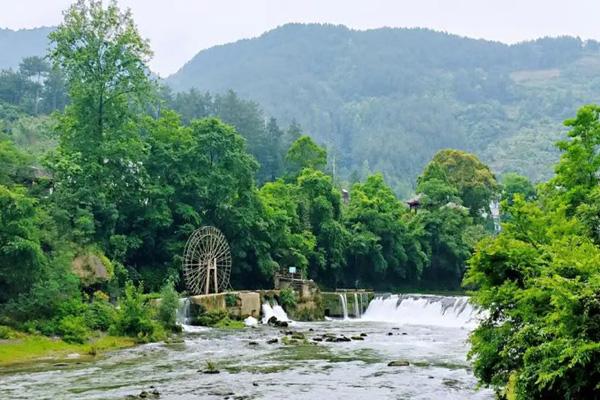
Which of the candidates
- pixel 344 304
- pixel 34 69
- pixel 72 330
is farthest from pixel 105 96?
pixel 34 69

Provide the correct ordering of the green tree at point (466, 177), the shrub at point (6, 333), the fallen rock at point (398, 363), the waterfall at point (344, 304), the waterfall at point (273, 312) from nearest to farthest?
the fallen rock at point (398, 363) < the shrub at point (6, 333) < the waterfall at point (273, 312) < the waterfall at point (344, 304) < the green tree at point (466, 177)

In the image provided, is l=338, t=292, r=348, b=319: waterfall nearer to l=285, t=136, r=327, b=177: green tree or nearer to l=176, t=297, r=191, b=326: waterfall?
l=176, t=297, r=191, b=326: waterfall

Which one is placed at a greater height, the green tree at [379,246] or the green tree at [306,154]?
the green tree at [306,154]

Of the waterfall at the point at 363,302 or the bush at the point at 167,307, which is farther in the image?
the waterfall at the point at 363,302

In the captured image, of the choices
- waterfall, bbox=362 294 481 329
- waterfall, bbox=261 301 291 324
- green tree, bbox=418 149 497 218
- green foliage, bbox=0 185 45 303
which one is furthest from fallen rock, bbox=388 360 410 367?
green tree, bbox=418 149 497 218

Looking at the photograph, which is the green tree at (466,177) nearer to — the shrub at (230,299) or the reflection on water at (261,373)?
the shrub at (230,299)

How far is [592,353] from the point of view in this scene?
36.4ft

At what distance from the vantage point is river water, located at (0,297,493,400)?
19.8 meters

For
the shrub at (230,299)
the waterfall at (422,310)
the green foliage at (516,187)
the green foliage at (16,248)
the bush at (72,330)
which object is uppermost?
the green foliage at (516,187)

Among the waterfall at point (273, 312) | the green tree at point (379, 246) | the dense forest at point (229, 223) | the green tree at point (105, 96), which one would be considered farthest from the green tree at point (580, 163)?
the green tree at point (379, 246)

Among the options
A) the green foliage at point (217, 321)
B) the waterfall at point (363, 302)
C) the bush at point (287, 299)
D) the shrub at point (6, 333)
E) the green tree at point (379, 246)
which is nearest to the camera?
the shrub at point (6, 333)

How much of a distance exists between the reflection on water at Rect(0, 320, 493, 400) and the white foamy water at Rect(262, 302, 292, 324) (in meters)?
8.91

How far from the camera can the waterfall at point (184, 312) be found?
37656 millimetres

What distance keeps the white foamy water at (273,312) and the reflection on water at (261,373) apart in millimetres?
8907
